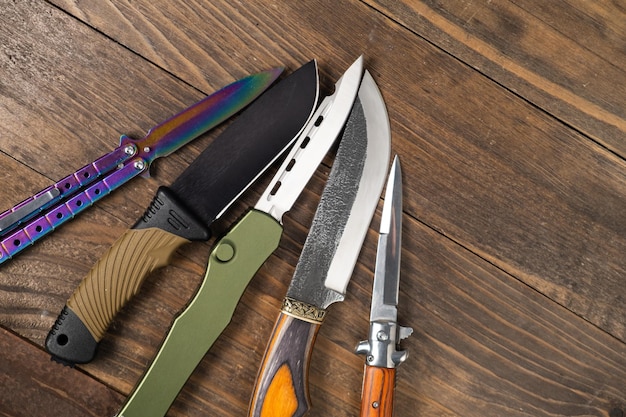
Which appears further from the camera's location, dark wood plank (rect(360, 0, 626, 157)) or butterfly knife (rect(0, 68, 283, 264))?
dark wood plank (rect(360, 0, 626, 157))

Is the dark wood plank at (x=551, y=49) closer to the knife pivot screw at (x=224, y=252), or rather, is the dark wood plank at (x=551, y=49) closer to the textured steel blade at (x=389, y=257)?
the textured steel blade at (x=389, y=257)

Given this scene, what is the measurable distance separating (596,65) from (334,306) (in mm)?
572

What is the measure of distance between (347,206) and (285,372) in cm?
26

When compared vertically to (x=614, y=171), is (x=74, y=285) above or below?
below

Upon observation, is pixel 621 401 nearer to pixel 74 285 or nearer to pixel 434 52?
pixel 434 52

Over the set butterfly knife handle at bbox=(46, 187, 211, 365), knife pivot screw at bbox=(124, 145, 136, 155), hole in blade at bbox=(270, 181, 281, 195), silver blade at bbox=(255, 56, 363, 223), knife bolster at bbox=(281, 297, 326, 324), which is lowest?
butterfly knife handle at bbox=(46, 187, 211, 365)

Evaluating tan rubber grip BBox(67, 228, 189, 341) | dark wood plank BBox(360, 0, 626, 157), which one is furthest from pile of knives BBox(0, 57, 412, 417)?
dark wood plank BBox(360, 0, 626, 157)

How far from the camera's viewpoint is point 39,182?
892 millimetres

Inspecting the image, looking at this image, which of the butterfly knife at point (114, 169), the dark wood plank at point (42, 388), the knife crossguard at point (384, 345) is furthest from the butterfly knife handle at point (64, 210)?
the knife crossguard at point (384, 345)

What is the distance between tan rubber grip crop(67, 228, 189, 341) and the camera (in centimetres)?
83

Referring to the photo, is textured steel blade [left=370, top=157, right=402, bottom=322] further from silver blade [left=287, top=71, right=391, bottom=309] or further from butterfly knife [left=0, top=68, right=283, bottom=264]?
butterfly knife [left=0, top=68, right=283, bottom=264]

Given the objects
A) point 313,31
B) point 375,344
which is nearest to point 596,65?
point 313,31

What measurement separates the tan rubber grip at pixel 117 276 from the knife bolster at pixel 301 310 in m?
0.18

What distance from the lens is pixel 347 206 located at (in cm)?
90
